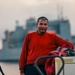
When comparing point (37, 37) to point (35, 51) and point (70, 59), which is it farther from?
point (70, 59)

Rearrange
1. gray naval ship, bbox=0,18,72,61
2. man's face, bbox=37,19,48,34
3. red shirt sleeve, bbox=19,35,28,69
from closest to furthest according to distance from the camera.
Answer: man's face, bbox=37,19,48,34
red shirt sleeve, bbox=19,35,28,69
gray naval ship, bbox=0,18,72,61

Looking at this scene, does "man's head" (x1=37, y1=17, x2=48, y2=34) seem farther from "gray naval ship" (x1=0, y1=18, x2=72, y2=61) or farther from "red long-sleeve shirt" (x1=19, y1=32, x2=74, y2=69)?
"gray naval ship" (x1=0, y1=18, x2=72, y2=61)

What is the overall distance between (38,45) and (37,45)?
1cm

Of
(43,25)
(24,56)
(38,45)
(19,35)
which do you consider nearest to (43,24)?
(43,25)

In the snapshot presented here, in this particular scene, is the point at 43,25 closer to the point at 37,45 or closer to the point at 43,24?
the point at 43,24

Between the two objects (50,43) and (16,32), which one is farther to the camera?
(16,32)

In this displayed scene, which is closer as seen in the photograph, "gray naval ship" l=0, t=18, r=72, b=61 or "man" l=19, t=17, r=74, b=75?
"man" l=19, t=17, r=74, b=75

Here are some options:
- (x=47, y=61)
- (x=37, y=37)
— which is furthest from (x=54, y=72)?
(x=37, y=37)

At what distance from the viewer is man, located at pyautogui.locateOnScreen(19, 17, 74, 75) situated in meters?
5.58

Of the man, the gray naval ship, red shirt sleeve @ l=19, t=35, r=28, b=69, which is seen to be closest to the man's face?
the man

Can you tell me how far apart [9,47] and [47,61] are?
88585mm

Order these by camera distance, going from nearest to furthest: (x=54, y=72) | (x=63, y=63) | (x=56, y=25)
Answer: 1. (x=63, y=63)
2. (x=54, y=72)
3. (x=56, y=25)

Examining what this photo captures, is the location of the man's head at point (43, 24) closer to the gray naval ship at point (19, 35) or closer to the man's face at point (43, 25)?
the man's face at point (43, 25)

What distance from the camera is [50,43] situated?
564cm
